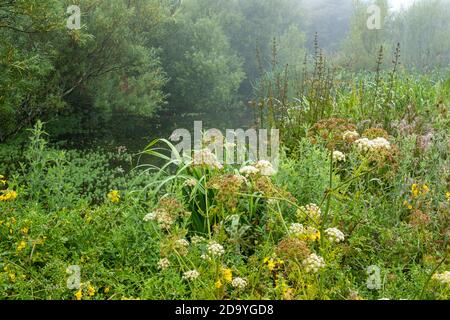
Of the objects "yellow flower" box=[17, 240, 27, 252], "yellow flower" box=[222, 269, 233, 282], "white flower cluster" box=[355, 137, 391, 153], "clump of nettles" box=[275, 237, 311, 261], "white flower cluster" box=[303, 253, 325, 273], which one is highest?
"white flower cluster" box=[355, 137, 391, 153]

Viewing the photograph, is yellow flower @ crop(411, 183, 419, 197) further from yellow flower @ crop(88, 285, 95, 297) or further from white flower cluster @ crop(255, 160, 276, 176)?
yellow flower @ crop(88, 285, 95, 297)

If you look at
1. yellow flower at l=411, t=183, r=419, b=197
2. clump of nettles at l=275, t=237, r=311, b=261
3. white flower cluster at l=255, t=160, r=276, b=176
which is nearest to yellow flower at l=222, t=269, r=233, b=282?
clump of nettles at l=275, t=237, r=311, b=261

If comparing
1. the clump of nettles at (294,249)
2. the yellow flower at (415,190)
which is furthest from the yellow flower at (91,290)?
the yellow flower at (415,190)

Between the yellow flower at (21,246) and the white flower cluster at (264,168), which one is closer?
the white flower cluster at (264,168)

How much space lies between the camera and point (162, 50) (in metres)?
16.0

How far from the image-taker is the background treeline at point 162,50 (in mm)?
8320

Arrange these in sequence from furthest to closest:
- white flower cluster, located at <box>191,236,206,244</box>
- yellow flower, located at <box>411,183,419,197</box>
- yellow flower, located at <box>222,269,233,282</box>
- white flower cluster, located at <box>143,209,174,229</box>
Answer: yellow flower, located at <box>411,183,419,197</box> < white flower cluster, located at <box>191,236,206,244</box> < white flower cluster, located at <box>143,209,174,229</box> < yellow flower, located at <box>222,269,233,282</box>

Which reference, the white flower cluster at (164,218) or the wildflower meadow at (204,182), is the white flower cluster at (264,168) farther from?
the white flower cluster at (164,218)

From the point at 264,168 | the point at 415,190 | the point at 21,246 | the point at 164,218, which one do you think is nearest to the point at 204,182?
the point at 264,168

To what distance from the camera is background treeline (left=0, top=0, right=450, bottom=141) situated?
8.32 metres

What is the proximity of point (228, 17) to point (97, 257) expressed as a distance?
65.7 ft

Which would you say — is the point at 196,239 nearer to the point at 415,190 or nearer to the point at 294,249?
the point at 294,249
